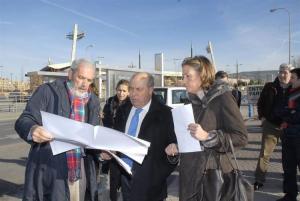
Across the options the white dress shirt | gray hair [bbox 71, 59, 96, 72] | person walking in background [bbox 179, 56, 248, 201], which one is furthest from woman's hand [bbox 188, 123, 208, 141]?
gray hair [bbox 71, 59, 96, 72]

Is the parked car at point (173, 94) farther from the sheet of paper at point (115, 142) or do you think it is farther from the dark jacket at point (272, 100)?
the sheet of paper at point (115, 142)

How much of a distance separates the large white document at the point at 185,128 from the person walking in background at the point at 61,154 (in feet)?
2.63

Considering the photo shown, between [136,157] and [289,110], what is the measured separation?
323 centimetres

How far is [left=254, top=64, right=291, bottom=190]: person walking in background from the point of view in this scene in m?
6.37

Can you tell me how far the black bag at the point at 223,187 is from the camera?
9.53ft

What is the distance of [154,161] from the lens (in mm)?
3430

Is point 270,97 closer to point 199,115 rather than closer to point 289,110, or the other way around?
point 289,110

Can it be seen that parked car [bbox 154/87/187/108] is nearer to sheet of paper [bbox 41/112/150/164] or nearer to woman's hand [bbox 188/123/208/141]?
sheet of paper [bbox 41/112/150/164]

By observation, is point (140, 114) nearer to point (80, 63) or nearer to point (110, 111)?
point (80, 63)

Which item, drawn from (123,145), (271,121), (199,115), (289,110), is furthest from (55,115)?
(271,121)

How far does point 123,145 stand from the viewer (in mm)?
3148

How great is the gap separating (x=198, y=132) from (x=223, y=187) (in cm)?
45

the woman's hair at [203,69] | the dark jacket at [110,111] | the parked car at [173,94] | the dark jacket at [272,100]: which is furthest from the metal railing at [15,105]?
the woman's hair at [203,69]

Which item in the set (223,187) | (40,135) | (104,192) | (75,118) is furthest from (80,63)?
(104,192)
